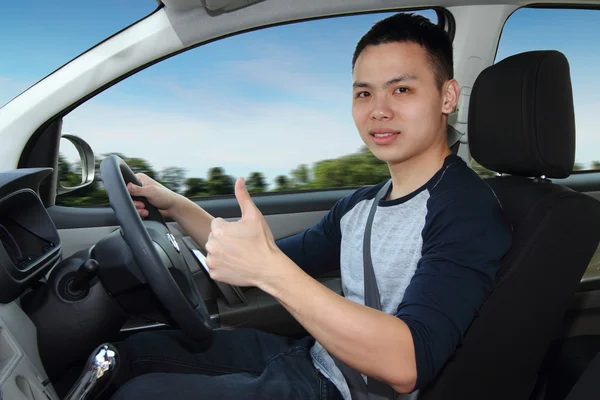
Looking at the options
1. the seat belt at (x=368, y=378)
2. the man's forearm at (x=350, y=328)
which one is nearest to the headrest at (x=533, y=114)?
the seat belt at (x=368, y=378)

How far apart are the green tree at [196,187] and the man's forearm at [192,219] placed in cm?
66

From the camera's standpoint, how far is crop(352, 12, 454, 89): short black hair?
145cm

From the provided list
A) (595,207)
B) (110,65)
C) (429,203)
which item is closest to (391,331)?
(429,203)

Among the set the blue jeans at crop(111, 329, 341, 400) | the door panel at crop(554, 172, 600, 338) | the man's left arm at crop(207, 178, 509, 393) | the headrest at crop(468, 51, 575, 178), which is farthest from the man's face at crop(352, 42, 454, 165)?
the door panel at crop(554, 172, 600, 338)

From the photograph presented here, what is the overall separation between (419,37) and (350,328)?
0.79 m

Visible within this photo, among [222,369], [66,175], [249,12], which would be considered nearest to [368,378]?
[222,369]

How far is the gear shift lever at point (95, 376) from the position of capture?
129 centimetres

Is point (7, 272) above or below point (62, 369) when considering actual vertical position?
above

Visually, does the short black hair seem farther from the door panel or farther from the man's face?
the door panel

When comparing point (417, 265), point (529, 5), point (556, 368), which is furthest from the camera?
point (529, 5)

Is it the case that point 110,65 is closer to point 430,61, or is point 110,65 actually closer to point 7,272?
point 7,272

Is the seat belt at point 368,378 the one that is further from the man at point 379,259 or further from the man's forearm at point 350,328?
the man's forearm at point 350,328

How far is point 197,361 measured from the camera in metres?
1.59

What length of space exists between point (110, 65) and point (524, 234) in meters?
1.30
